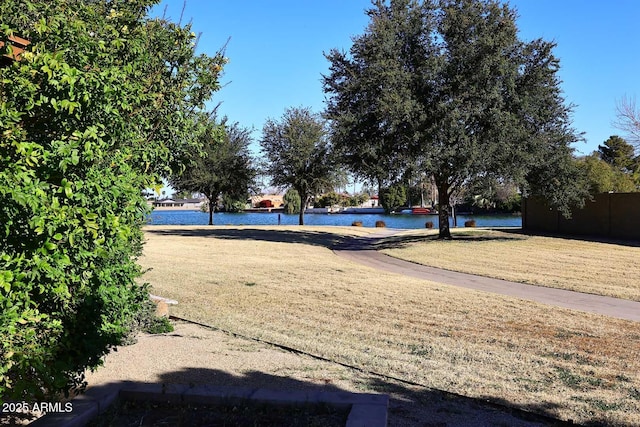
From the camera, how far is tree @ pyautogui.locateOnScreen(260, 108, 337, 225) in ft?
134

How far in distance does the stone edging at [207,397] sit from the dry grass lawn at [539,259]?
947 centimetres

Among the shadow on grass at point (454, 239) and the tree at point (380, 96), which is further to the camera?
the shadow on grass at point (454, 239)

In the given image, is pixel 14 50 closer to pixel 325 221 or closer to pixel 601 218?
pixel 601 218

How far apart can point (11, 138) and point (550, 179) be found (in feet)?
83.1

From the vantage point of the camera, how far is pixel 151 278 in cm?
1248

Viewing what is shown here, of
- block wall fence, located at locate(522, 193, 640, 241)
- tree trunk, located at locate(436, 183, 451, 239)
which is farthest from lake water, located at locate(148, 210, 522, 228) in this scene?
tree trunk, located at locate(436, 183, 451, 239)

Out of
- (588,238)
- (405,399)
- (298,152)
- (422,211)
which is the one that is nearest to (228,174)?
(298,152)

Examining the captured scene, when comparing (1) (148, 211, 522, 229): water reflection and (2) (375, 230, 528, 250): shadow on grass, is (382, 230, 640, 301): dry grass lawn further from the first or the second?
(1) (148, 211, 522, 229): water reflection

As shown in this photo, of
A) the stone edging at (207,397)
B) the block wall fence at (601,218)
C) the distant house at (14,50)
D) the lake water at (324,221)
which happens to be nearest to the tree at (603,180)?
the block wall fence at (601,218)

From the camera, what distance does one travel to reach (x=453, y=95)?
22.6 metres

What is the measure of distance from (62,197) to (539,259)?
18.1 meters

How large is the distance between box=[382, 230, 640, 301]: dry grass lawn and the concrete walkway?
52 centimetres

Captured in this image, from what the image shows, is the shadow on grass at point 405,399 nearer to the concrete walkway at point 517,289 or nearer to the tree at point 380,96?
the concrete walkway at point 517,289

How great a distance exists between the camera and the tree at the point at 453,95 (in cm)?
2206
